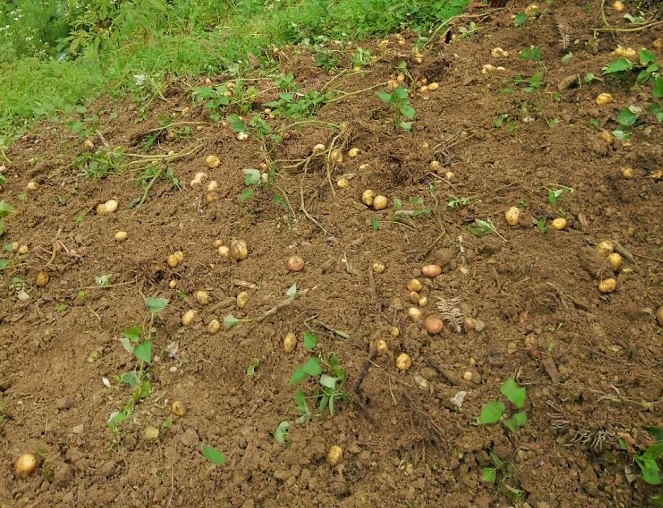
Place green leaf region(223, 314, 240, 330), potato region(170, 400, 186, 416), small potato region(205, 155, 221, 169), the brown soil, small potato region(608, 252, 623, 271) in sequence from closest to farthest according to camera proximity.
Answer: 1. the brown soil
2. potato region(170, 400, 186, 416)
3. small potato region(608, 252, 623, 271)
4. green leaf region(223, 314, 240, 330)
5. small potato region(205, 155, 221, 169)

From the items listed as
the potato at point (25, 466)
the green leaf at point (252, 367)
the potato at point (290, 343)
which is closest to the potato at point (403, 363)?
the potato at point (290, 343)

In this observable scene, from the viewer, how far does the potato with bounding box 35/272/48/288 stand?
2.61 m

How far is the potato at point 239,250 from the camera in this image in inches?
97.3

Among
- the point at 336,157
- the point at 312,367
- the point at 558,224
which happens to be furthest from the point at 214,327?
the point at 558,224

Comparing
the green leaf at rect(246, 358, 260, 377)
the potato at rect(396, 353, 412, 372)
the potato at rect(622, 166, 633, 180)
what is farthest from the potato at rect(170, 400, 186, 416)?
the potato at rect(622, 166, 633, 180)

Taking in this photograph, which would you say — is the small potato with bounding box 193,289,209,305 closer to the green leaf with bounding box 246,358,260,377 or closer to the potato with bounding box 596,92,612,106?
the green leaf with bounding box 246,358,260,377

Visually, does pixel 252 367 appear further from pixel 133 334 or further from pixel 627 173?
pixel 627 173

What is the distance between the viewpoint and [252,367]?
2.09 meters

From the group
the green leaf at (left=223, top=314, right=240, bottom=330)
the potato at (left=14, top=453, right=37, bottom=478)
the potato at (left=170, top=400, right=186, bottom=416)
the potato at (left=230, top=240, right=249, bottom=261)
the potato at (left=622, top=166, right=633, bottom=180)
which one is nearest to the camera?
the potato at (left=14, top=453, right=37, bottom=478)

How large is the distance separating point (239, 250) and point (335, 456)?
108 cm

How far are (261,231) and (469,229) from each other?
3.34 ft

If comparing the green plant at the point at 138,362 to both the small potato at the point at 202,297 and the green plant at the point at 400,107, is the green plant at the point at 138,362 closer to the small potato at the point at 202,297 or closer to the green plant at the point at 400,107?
the small potato at the point at 202,297

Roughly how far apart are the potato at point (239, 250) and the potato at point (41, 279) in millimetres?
985

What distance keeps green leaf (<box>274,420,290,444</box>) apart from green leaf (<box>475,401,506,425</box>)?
0.69m
